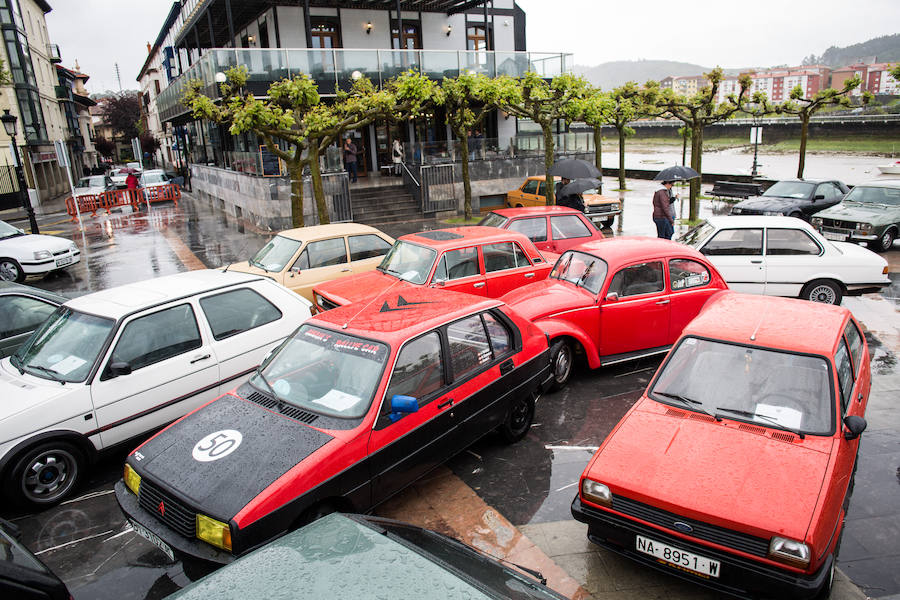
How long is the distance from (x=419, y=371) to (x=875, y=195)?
52.9 feet

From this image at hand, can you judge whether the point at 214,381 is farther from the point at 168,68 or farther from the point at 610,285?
the point at 168,68

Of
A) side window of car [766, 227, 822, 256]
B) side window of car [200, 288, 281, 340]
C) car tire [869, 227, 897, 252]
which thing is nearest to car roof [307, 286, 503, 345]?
side window of car [200, 288, 281, 340]

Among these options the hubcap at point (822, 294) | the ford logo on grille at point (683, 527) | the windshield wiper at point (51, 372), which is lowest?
the hubcap at point (822, 294)

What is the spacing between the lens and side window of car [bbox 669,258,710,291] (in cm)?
780

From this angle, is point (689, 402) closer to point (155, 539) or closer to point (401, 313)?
point (401, 313)

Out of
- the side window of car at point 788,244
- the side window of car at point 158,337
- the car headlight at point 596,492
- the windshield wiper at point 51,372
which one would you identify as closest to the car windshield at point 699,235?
the side window of car at point 788,244

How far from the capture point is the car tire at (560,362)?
285 inches

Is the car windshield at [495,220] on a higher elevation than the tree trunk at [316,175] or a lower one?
lower

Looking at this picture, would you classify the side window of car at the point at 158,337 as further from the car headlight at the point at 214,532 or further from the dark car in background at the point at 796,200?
the dark car in background at the point at 796,200

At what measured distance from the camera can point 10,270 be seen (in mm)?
14445

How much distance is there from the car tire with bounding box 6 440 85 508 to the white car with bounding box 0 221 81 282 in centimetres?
1138

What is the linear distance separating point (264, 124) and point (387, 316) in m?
11.6

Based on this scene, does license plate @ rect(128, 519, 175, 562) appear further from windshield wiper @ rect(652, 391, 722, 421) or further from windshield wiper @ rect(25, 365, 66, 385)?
windshield wiper @ rect(652, 391, 722, 421)

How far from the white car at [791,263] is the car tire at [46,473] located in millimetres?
9567
